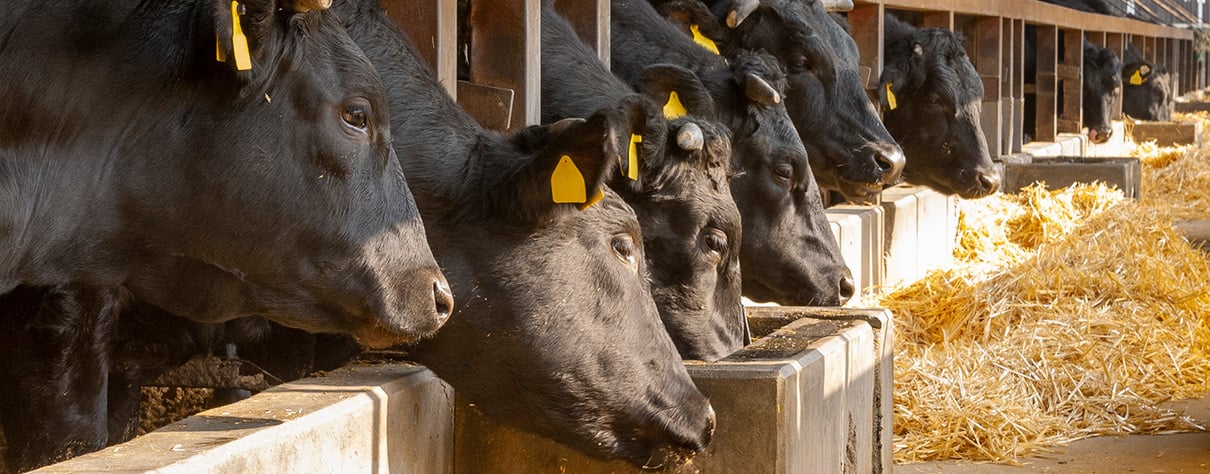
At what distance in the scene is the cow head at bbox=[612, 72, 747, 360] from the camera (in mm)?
5688

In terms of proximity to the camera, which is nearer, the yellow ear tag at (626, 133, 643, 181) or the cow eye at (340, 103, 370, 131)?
the cow eye at (340, 103, 370, 131)

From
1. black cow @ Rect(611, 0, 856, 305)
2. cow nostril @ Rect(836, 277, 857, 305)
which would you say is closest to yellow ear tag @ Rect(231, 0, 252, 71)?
black cow @ Rect(611, 0, 856, 305)

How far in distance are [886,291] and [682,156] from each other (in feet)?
12.7

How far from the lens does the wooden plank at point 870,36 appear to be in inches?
421

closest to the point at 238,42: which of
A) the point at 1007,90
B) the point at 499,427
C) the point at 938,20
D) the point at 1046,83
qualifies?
the point at 499,427

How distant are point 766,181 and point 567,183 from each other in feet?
9.30

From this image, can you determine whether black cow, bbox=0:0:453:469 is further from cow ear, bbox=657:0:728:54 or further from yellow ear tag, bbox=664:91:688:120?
cow ear, bbox=657:0:728:54

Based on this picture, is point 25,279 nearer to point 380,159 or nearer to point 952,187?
point 380,159

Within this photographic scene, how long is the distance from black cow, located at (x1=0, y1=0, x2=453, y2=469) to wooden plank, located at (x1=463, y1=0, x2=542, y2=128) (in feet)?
5.44

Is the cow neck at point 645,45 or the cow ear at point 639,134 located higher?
the cow neck at point 645,45

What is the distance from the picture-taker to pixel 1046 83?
18.1 meters

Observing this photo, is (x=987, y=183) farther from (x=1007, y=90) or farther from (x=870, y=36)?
(x=1007, y=90)

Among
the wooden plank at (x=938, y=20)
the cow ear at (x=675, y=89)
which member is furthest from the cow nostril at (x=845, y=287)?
the wooden plank at (x=938, y=20)

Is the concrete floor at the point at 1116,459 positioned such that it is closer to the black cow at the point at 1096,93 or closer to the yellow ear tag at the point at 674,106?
the yellow ear tag at the point at 674,106
